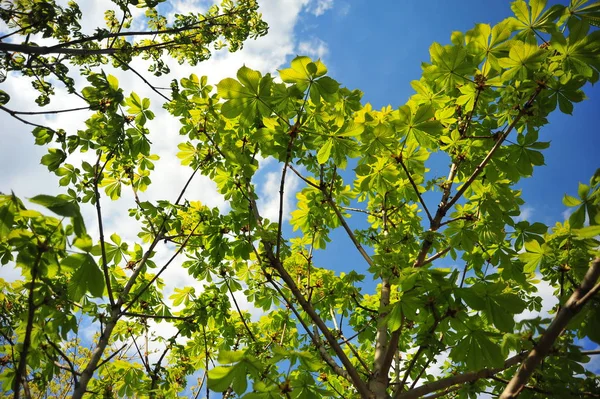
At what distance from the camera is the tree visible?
5.57 feet

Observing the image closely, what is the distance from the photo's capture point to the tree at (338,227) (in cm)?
170

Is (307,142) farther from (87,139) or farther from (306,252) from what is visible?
(306,252)

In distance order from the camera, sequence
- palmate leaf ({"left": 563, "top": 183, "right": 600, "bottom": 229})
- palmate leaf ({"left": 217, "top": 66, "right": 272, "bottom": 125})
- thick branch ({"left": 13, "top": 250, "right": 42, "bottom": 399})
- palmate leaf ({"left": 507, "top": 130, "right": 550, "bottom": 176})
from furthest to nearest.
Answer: palmate leaf ({"left": 507, "top": 130, "right": 550, "bottom": 176}), palmate leaf ({"left": 217, "top": 66, "right": 272, "bottom": 125}), palmate leaf ({"left": 563, "top": 183, "right": 600, "bottom": 229}), thick branch ({"left": 13, "top": 250, "right": 42, "bottom": 399})

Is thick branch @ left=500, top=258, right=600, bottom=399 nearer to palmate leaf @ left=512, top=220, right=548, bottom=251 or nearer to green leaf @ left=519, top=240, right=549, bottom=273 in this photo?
green leaf @ left=519, top=240, right=549, bottom=273

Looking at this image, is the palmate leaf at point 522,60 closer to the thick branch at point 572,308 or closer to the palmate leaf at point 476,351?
the thick branch at point 572,308

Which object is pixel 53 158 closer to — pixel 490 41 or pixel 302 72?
pixel 302 72

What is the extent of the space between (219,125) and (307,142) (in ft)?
3.06

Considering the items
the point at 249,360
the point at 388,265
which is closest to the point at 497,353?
the point at 388,265

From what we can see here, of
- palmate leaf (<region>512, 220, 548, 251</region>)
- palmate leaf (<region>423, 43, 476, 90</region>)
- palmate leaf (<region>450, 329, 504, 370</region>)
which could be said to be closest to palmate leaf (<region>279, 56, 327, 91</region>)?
palmate leaf (<region>423, 43, 476, 90</region>)

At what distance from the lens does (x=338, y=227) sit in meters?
4.04

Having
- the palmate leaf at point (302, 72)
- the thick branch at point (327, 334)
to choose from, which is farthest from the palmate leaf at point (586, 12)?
the thick branch at point (327, 334)

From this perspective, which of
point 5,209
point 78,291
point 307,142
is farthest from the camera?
point 307,142

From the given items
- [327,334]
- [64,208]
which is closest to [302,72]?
[64,208]

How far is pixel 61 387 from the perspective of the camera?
1031cm
